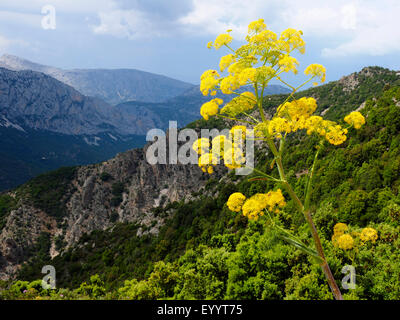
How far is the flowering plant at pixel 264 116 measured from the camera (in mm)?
4656

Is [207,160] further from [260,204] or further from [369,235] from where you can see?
[369,235]

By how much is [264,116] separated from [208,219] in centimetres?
5123

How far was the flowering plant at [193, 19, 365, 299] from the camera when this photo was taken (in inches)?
183

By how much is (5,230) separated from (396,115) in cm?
11671

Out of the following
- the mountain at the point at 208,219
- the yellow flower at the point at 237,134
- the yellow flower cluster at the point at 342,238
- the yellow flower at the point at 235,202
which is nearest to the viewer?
the yellow flower at the point at 237,134

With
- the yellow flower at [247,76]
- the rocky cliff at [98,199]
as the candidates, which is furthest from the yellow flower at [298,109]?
the rocky cliff at [98,199]

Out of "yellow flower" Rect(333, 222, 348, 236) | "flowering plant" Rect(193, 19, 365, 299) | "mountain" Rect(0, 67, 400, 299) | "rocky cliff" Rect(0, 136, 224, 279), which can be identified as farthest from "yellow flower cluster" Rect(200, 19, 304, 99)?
"rocky cliff" Rect(0, 136, 224, 279)

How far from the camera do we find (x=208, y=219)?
179 ft

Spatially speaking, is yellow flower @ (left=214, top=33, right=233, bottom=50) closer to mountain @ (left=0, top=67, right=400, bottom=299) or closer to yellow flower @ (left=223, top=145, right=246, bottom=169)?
yellow flower @ (left=223, top=145, right=246, bottom=169)

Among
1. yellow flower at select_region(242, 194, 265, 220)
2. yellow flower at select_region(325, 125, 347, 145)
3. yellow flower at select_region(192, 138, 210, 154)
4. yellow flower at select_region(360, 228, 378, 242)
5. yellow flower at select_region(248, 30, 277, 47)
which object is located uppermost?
yellow flower at select_region(248, 30, 277, 47)

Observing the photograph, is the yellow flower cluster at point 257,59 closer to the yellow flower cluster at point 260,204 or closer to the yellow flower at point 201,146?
the yellow flower at point 201,146

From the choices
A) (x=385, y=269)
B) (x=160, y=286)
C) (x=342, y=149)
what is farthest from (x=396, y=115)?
(x=160, y=286)

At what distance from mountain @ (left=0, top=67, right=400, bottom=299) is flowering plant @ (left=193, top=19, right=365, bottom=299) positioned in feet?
29.0

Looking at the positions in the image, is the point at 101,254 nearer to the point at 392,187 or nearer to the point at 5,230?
the point at 5,230
